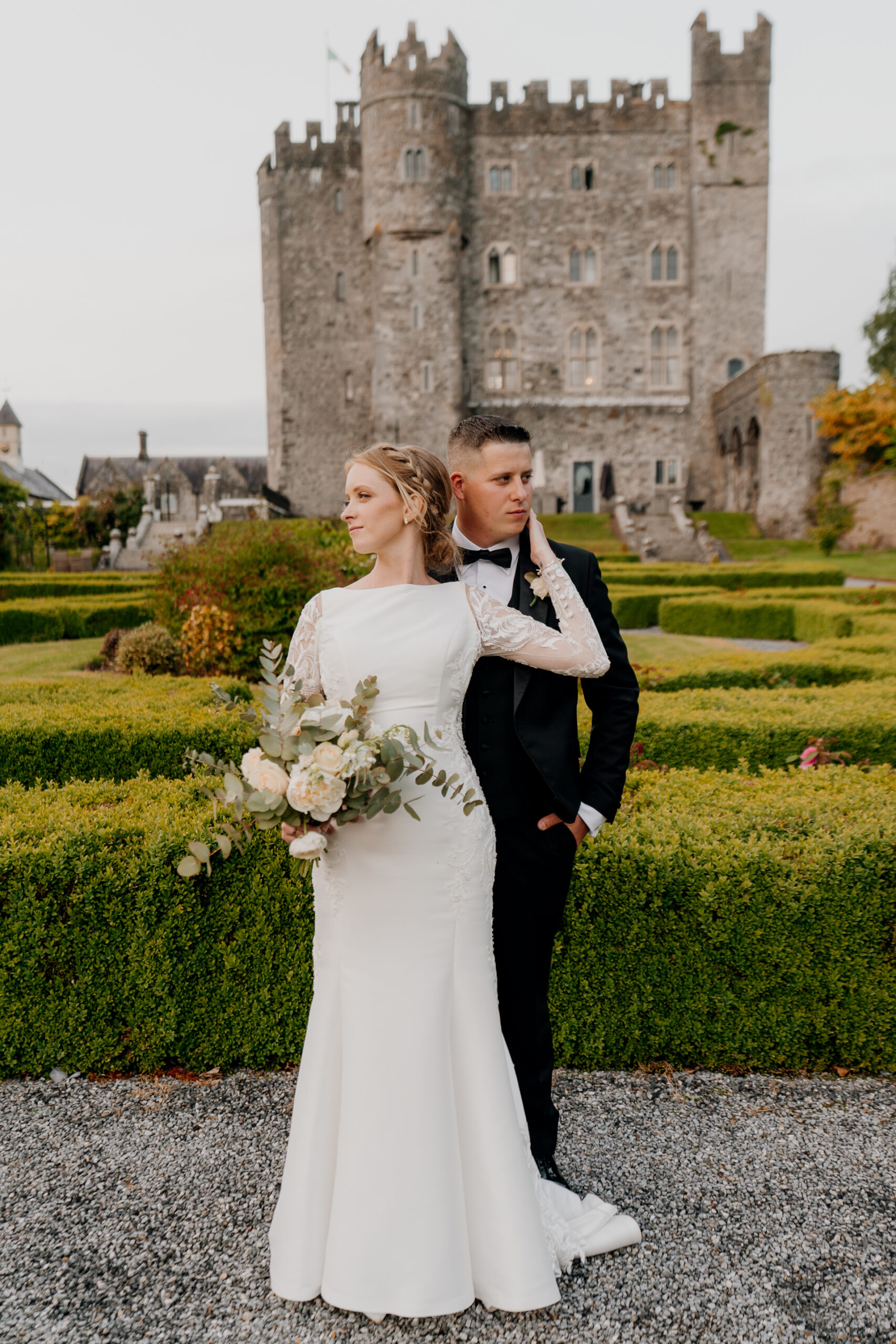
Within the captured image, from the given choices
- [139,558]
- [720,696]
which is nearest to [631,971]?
[720,696]

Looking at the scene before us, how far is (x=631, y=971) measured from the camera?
3.55 meters

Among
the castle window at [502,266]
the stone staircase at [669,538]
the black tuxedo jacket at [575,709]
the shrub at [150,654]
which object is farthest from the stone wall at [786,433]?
the black tuxedo jacket at [575,709]

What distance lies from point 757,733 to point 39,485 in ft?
235

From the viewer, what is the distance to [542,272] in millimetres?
35781

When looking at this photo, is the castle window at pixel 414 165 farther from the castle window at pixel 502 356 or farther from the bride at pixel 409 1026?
the bride at pixel 409 1026

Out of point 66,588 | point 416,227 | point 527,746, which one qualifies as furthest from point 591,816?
point 416,227

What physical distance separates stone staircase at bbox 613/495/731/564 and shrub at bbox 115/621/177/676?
2028cm

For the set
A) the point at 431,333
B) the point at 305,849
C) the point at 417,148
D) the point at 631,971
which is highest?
the point at 417,148

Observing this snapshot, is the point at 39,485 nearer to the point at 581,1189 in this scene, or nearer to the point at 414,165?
the point at 414,165

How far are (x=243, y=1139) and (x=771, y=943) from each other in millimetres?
2154

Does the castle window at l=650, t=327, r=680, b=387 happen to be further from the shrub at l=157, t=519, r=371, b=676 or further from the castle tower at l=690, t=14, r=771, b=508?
the shrub at l=157, t=519, r=371, b=676

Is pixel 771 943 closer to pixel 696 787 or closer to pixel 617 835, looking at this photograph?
pixel 617 835

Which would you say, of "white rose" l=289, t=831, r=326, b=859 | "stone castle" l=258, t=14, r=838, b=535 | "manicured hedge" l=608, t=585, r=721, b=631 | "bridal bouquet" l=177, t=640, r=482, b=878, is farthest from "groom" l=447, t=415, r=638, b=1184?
"stone castle" l=258, t=14, r=838, b=535

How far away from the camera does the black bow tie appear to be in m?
2.67
